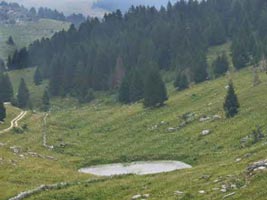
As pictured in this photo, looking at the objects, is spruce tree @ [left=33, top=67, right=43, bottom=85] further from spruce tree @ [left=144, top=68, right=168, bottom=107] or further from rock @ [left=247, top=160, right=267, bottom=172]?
rock @ [left=247, top=160, right=267, bottom=172]

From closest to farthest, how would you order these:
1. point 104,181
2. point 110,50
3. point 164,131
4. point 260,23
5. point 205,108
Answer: point 104,181, point 164,131, point 205,108, point 260,23, point 110,50

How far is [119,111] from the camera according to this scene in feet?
364

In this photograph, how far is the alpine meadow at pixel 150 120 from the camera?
4112 cm

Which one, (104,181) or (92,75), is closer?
(104,181)

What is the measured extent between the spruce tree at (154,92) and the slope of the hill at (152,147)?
84.8 inches

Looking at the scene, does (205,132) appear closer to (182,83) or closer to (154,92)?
(154,92)

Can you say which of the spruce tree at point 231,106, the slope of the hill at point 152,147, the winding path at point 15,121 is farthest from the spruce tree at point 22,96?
the spruce tree at point 231,106

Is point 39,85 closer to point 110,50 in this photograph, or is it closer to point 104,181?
point 110,50

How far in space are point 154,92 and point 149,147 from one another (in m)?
29.2

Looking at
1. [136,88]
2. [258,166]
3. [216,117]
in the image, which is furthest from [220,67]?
A: [258,166]

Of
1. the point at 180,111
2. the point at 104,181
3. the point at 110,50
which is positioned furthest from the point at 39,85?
the point at 104,181

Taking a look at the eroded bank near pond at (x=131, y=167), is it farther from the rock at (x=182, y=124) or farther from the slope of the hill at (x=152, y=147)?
the rock at (x=182, y=124)

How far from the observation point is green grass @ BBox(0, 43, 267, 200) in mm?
38969

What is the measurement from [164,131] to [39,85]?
10349 centimetres
